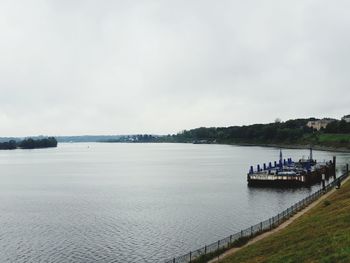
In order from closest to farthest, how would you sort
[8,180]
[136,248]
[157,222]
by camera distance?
[136,248] → [157,222] → [8,180]

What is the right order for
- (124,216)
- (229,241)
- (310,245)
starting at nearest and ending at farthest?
(310,245), (229,241), (124,216)

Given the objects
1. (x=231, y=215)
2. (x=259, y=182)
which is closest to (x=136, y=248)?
(x=231, y=215)

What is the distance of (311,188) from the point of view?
114625 millimetres

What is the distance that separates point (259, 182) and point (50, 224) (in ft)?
202

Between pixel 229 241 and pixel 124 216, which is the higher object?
pixel 229 241

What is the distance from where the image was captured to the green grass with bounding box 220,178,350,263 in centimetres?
3134

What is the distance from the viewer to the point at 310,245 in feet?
118

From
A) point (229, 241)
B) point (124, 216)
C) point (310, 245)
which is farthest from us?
point (124, 216)

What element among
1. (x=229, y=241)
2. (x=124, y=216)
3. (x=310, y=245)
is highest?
(x=310, y=245)

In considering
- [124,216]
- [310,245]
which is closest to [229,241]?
[310,245]

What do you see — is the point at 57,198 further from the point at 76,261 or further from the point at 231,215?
the point at 76,261

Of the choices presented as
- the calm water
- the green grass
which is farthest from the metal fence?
the calm water

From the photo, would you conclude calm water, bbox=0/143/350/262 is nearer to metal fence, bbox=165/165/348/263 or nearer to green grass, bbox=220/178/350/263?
metal fence, bbox=165/165/348/263

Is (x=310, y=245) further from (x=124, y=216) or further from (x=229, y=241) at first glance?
(x=124, y=216)
